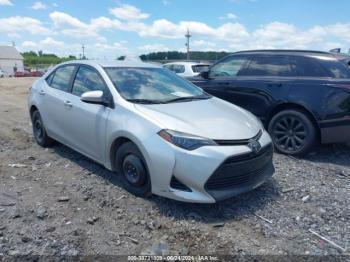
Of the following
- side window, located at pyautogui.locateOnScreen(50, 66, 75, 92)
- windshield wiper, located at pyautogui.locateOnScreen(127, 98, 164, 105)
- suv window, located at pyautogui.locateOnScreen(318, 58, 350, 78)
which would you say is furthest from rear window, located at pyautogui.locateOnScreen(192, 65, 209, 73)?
windshield wiper, located at pyautogui.locateOnScreen(127, 98, 164, 105)

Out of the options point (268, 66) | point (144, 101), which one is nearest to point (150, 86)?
point (144, 101)

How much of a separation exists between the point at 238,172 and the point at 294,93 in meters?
2.69

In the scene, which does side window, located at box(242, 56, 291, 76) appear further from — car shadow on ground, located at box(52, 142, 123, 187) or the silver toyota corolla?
car shadow on ground, located at box(52, 142, 123, 187)

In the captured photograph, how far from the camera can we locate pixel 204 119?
3910 millimetres

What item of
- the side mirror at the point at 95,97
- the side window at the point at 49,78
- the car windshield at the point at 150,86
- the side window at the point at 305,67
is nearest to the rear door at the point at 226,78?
the side window at the point at 305,67

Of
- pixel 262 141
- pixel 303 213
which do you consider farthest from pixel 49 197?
pixel 303 213

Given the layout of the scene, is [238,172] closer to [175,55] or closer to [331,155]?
[331,155]

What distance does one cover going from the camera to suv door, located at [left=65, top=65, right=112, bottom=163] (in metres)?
4.33

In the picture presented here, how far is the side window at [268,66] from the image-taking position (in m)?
6.12

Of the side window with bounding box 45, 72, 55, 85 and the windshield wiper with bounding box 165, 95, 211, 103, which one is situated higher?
the side window with bounding box 45, 72, 55, 85

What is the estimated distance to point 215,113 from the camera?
4188 mm

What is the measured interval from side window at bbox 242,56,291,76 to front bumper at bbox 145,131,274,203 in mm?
2934

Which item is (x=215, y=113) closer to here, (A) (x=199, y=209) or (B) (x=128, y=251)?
(A) (x=199, y=209)

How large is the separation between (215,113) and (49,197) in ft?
7.40
